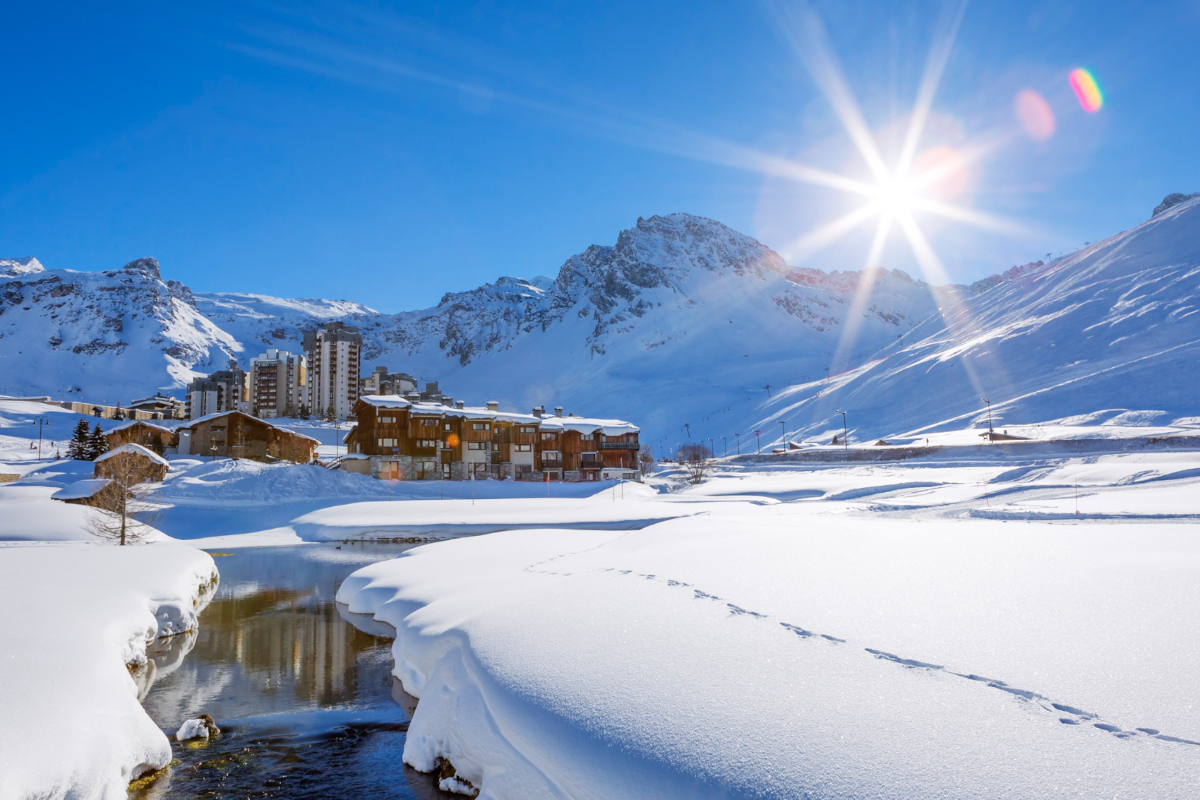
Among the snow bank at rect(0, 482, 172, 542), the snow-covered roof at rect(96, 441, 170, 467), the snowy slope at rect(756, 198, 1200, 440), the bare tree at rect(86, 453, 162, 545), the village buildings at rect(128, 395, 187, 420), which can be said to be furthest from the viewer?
the village buildings at rect(128, 395, 187, 420)

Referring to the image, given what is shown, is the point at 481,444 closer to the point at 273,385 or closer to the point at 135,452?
the point at 135,452

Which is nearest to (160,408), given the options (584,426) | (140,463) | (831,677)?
(140,463)

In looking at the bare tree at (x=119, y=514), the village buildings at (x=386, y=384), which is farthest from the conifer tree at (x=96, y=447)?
the village buildings at (x=386, y=384)

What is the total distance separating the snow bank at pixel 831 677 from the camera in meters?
5.61

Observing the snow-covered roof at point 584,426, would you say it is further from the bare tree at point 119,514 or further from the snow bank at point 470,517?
the bare tree at point 119,514

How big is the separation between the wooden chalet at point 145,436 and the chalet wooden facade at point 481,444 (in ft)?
69.2

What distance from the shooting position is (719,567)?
1559 cm

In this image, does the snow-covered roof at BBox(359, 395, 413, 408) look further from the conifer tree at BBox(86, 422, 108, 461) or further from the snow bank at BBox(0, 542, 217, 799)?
the snow bank at BBox(0, 542, 217, 799)

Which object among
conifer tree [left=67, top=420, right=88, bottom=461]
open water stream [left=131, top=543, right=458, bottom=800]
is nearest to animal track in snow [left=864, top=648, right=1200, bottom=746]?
open water stream [left=131, top=543, right=458, bottom=800]

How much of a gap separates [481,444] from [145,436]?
38.9 meters

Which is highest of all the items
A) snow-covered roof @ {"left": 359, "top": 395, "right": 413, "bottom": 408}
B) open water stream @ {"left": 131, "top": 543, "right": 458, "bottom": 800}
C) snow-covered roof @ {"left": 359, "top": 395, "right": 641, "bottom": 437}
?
snow-covered roof @ {"left": 359, "top": 395, "right": 413, "bottom": 408}

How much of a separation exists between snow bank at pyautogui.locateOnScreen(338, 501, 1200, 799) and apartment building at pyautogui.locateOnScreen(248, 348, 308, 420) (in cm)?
15041

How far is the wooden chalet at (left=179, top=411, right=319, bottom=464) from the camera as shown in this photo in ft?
245

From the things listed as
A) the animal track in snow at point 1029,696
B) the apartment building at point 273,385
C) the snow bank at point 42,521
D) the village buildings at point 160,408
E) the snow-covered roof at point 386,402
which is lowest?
the snow bank at point 42,521
